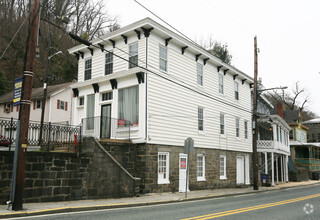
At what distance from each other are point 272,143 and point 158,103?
1556cm

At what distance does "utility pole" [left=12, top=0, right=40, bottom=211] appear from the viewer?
32.1 ft

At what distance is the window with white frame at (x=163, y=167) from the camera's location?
1759cm

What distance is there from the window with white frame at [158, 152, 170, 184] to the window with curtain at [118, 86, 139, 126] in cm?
254

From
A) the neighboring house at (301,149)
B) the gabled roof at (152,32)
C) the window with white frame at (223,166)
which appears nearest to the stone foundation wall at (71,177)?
the gabled roof at (152,32)

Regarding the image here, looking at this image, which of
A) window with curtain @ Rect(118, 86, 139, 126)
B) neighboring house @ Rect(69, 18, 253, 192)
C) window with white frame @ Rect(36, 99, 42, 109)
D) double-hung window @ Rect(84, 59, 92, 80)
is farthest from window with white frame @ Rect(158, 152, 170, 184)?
window with white frame @ Rect(36, 99, 42, 109)

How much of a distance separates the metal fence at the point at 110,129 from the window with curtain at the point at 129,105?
272 millimetres

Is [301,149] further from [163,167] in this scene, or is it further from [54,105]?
[54,105]

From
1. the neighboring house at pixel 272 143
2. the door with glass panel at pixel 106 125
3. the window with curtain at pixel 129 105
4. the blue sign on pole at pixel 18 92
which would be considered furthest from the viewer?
the neighboring house at pixel 272 143

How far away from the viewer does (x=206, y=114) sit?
72.7 feet

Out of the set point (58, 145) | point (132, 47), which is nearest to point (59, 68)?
point (132, 47)

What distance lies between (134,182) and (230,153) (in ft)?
38.9

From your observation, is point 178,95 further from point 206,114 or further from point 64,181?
point 64,181

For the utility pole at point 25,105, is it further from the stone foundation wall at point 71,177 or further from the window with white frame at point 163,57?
the window with white frame at point 163,57

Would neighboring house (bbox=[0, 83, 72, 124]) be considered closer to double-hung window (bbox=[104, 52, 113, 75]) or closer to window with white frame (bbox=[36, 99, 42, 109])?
window with white frame (bbox=[36, 99, 42, 109])
